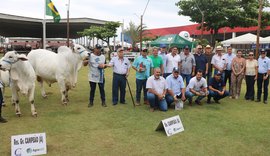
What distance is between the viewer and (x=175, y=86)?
7941 mm

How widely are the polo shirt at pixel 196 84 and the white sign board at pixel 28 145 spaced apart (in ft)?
15.3

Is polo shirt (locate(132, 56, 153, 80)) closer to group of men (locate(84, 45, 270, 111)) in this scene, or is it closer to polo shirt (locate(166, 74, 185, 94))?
group of men (locate(84, 45, 270, 111))

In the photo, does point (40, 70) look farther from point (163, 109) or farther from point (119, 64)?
point (163, 109)

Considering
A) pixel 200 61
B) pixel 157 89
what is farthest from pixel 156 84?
pixel 200 61

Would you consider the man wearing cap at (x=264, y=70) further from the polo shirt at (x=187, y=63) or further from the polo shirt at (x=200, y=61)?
the polo shirt at (x=187, y=63)

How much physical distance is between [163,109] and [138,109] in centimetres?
69

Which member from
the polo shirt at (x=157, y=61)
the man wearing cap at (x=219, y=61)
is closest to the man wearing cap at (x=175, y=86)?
the polo shirt at (x=157, y=61)

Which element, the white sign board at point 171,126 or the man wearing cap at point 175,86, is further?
the man wearing cap at point 175,86

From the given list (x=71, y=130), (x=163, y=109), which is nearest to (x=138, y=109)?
(x=163, y=109)

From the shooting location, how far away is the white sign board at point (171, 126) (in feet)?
18.4

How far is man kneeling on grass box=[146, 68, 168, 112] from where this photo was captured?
754 cm

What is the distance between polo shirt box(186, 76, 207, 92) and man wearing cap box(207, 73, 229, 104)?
472 millimetres

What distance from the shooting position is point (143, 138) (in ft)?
17.9

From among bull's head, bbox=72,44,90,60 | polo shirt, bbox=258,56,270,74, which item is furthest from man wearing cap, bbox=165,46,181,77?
bull's head, bbox=72,44,90,60
